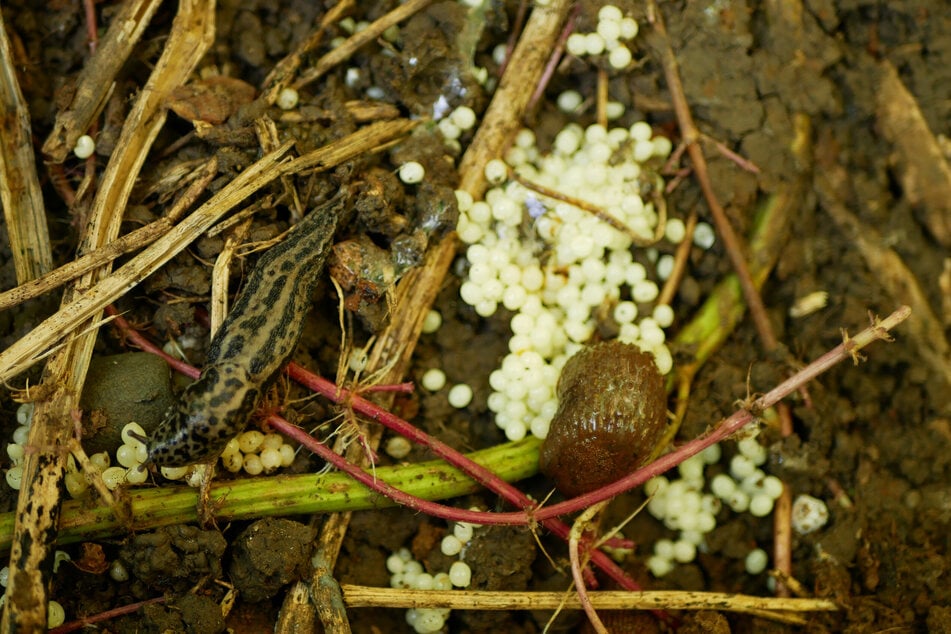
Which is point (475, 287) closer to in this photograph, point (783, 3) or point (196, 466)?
point (196, 466)

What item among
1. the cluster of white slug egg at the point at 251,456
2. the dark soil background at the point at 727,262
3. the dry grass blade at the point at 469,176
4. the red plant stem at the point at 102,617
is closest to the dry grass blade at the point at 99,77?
the dark soil background at the point at 727,262

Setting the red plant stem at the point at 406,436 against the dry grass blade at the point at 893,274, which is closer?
the red plant stem at the point at 406,436

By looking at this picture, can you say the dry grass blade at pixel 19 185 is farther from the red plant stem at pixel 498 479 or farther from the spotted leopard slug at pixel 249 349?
the spotted leopard slug at pixel 249 349

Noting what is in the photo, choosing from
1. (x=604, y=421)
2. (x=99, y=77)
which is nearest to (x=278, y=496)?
(x=604, y=421)

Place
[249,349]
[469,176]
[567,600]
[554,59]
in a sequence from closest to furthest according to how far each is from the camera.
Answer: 1. [249,349]
2. [567,600]
3. [469,176]
4. [554,59]

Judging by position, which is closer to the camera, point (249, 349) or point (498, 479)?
point (249, 349)

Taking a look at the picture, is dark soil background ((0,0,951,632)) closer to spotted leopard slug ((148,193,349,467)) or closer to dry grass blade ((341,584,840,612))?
dry grass blade ((341,584,840,612))

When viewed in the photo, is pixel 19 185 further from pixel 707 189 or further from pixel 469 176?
pixel 707 189
